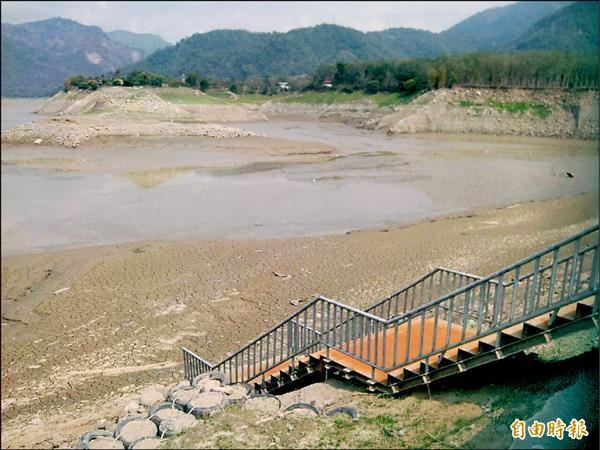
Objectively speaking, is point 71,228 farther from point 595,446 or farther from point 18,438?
point 595,446

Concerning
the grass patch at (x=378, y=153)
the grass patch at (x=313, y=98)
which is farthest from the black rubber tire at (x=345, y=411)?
the grass patch at (x=313, y=98)

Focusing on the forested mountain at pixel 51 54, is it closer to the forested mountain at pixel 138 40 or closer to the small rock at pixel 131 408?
the forested mountain at pixel 138 40

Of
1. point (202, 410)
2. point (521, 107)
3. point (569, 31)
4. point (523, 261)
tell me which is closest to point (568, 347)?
point (523, 261)

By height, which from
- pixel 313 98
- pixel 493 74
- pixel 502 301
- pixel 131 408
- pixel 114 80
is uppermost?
pixel 493 74

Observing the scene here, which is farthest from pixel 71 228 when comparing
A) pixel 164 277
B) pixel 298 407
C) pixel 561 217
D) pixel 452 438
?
pixel 561 217

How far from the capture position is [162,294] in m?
13.5

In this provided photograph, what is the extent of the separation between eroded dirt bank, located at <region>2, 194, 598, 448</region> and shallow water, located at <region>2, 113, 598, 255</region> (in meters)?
2.43

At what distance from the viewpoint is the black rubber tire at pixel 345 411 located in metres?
5.56

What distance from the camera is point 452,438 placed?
4.86 m

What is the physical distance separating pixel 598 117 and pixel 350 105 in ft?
140

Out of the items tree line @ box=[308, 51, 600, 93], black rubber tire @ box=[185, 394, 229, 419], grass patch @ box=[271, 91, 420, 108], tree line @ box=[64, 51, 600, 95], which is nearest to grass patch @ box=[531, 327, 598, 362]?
black rubber tire @ box=[185, 394, 229, 419]

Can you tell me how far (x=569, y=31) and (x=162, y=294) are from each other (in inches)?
6647

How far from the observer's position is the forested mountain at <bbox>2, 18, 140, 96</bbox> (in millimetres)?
11016

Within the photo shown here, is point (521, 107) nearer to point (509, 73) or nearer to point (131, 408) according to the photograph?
point (509, 73)
